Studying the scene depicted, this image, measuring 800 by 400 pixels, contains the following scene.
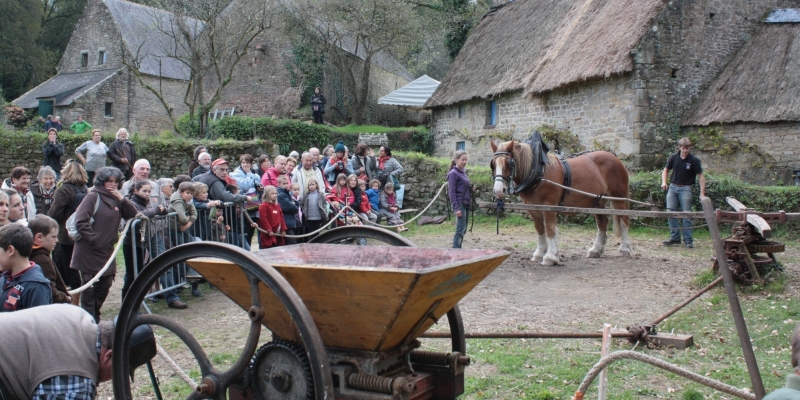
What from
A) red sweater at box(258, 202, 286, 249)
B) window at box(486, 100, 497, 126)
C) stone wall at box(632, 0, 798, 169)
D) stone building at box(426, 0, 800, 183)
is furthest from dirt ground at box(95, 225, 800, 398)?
window at box(486, 100, 497, 126)

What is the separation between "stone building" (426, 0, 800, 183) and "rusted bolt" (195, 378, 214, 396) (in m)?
15.5

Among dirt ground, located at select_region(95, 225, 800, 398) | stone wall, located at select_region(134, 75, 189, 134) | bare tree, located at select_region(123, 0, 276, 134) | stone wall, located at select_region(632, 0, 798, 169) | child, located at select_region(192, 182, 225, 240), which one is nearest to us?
dirt ground, located at select_region(95, 225, 800, 398)

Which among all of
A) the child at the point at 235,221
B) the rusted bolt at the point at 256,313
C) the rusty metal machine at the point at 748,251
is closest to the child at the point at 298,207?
the child at the point at 235,221

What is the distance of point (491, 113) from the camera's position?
24000 mm

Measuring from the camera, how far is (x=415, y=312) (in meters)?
3.36

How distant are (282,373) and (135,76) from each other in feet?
105

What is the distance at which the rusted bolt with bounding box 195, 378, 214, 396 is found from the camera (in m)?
3.46

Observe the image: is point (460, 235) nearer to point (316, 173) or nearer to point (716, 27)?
point (316, 173)

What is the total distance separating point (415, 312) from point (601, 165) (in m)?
8.45

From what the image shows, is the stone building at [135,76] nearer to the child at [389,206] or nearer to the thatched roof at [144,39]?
the thatched roof at [144,39]

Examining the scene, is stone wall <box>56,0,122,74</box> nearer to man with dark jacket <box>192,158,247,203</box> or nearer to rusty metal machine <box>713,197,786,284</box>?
man with dark jacket <box>192,158,247,203</box>

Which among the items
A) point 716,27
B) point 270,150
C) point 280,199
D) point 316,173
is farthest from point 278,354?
point 716,27

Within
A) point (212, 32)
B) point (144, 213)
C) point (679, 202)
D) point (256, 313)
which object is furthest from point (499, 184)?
point (212, 32)

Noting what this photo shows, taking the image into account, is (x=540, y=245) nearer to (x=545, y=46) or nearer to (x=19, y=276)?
(x=19, y=276)
